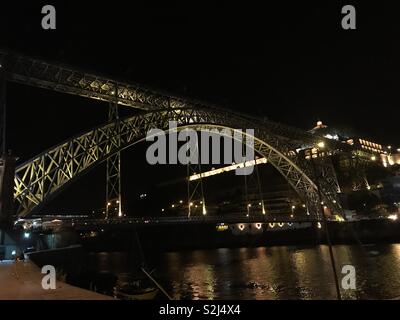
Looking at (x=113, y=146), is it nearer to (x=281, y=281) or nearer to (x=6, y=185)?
(x=6, y=185)

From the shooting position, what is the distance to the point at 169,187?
4279 inches

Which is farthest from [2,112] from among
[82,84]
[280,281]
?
[280,281]

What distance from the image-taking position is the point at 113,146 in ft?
104

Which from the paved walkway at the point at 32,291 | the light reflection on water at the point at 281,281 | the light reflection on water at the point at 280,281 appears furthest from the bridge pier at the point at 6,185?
the light reflection on water at the point at 281,281

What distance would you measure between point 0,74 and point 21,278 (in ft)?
47.9

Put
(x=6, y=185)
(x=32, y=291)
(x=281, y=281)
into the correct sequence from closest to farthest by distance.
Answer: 1. (x=32, y=291)
2. (x=6, y=185)
3. (x=281, y=281)

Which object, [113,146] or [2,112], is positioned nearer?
[2,112]

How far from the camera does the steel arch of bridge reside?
2745 centimetres

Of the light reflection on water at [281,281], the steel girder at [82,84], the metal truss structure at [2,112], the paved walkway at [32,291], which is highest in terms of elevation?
the steel girder at [82,84]

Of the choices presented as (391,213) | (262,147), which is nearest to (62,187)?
(262,147)

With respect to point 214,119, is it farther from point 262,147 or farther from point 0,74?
point 0,74

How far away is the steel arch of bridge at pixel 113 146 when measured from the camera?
2745cm

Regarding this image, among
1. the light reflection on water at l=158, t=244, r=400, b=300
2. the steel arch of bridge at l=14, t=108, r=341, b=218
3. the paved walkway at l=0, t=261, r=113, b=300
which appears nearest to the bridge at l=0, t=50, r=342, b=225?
the steel arch of bridge at l=14, t=108, r=341, b=218

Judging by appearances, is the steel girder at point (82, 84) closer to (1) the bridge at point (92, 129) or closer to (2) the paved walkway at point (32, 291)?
(1) the bridge at point (92, 129)
